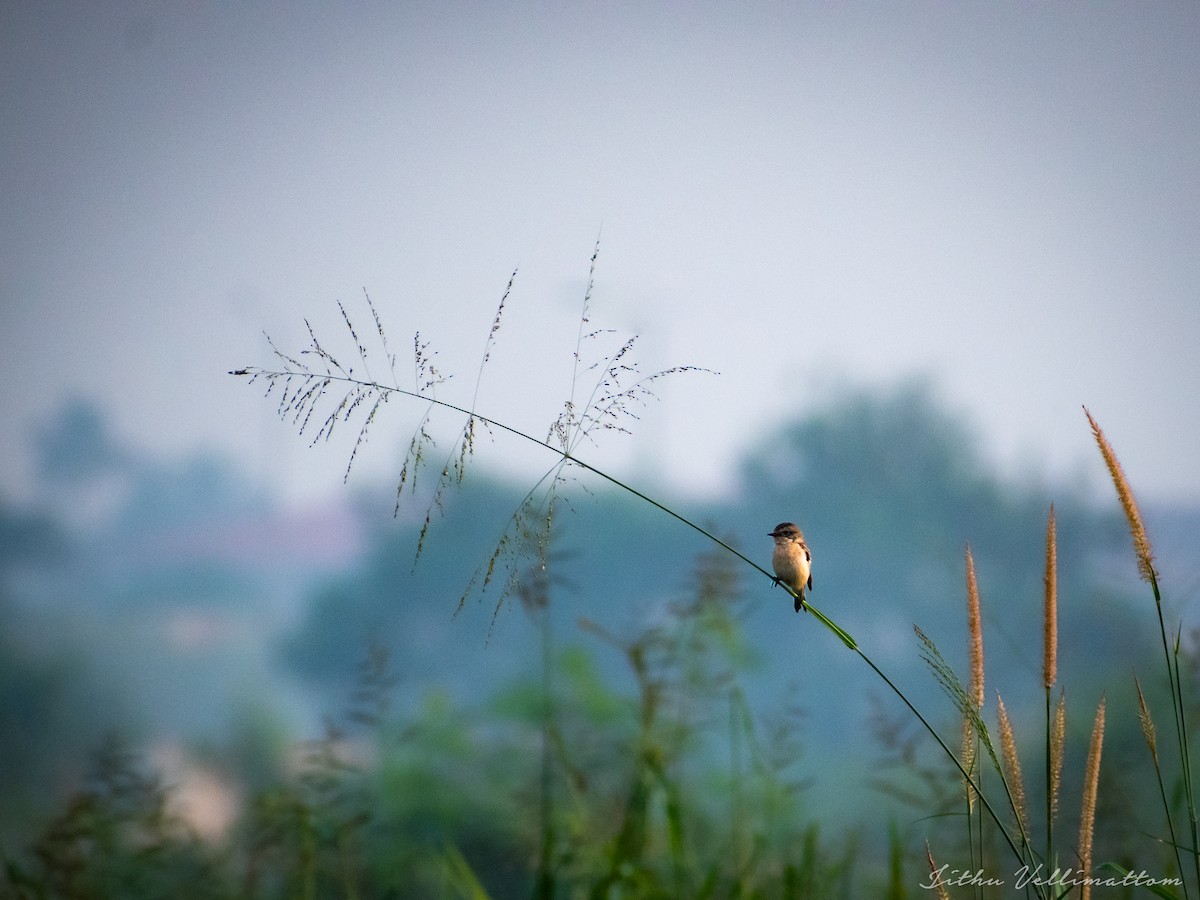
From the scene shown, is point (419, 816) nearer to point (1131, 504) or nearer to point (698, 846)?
point (698, 846)

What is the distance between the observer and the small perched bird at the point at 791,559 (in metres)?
2.44

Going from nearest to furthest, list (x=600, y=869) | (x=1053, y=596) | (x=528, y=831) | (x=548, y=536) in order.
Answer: (x=1053, y=596), (x=548, y=536), (x=600, y=869), (x=528, y=831)

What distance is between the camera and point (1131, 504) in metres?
1.47

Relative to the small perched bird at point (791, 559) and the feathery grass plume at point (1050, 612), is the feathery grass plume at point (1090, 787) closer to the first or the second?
the feathery grass plume at point (1050, 612)

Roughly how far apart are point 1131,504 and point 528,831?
2.11 meters

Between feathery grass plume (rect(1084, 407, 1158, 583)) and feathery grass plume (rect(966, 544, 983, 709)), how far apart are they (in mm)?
255

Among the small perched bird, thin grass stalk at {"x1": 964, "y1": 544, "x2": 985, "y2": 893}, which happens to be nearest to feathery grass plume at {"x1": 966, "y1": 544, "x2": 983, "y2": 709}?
thin grass stalk at {"x1": 964, "y1": 544, "x2": 985, "y2": 893}

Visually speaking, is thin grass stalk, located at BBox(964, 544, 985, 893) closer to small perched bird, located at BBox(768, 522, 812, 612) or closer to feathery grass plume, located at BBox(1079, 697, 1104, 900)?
feathery grass plume, located at BBox(1079, 697, 1104, 900)

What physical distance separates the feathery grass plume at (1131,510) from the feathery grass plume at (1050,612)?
131 millimetres

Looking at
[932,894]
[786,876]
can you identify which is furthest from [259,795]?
[932,894]

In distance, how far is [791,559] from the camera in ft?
8.02

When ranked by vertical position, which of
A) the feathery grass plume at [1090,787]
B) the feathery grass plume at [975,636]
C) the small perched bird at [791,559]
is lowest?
the feathery grass plume at [1090,787]

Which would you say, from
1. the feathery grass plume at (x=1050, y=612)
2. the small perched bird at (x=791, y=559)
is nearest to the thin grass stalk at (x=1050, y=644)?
the feathery grass plume at (x=1050, y=612)

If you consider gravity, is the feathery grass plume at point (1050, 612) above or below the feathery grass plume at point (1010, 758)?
above
